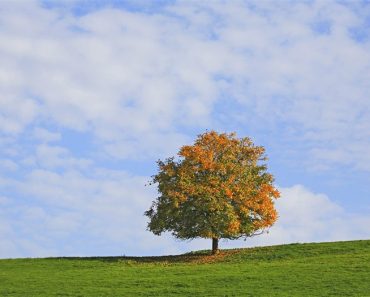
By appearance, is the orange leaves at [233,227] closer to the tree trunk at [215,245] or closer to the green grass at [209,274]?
the green grass at [209,274]

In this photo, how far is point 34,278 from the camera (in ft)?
177

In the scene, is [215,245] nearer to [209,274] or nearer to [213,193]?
[213,193]

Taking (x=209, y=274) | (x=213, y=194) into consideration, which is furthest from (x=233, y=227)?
(x=209, y=274)

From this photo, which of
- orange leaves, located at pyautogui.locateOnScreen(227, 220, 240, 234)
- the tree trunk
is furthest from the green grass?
orange leaves, located at pyautogui.locateOnScreen(227, 220, 240, 234)

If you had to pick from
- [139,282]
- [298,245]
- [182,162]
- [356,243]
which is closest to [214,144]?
[182,162]

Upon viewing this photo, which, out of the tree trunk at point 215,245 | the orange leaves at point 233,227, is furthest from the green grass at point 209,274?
the orange leaves at point 233,227

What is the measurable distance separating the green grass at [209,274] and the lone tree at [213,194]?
10.3 feet

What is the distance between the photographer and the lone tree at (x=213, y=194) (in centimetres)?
6612

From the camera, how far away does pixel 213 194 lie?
219ft

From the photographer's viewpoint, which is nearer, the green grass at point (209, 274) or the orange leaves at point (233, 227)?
the green grass at point (209, 274)

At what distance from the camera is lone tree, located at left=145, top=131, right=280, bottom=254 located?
66.1 meters

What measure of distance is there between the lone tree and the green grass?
314 cm

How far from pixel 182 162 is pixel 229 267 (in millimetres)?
17633

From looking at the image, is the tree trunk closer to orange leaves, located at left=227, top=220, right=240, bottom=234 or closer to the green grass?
the green grass
